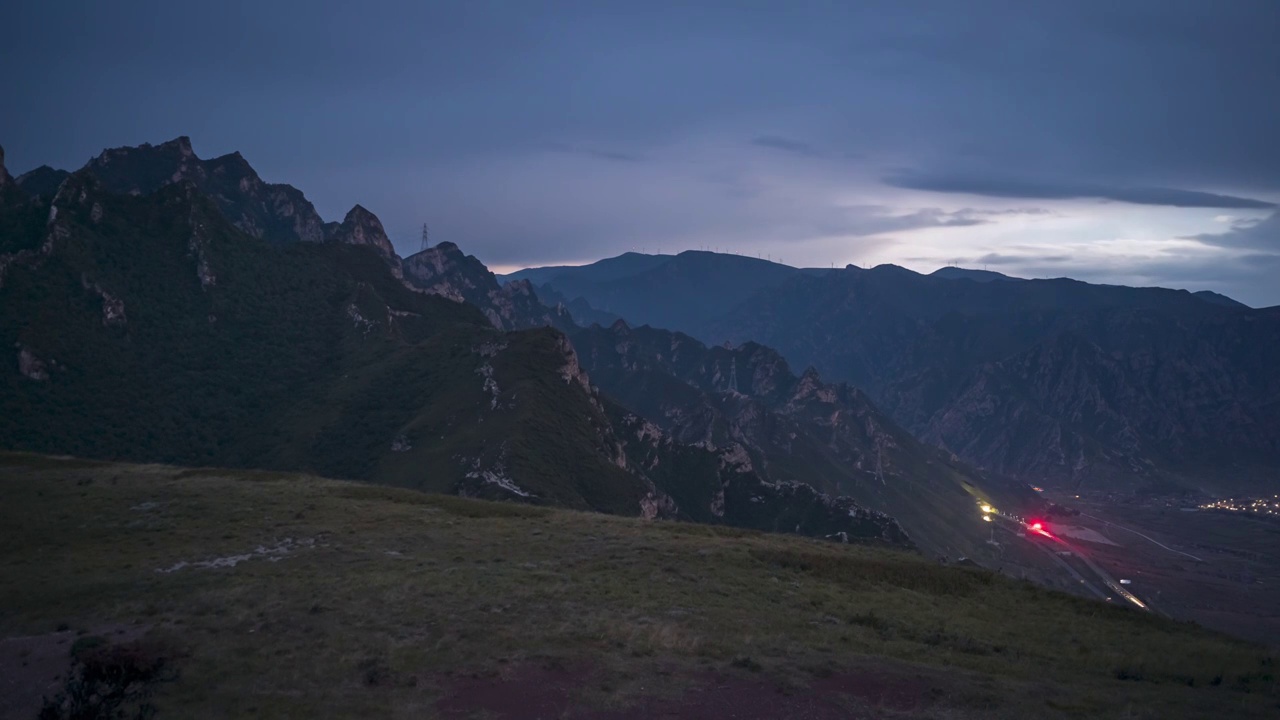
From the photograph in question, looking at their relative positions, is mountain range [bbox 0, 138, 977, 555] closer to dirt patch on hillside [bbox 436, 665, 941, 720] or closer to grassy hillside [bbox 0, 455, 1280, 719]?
grassy hillside [bbox 0, 455, 1280, 719]

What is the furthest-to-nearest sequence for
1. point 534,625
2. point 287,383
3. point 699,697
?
1. point 287,383
2. point 534,625
3. point 699,697

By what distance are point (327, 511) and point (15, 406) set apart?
7635cm

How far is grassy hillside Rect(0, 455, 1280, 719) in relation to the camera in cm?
1936

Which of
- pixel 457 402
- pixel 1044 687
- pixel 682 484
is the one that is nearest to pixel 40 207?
pixel 457 402

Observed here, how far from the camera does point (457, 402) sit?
113812 millimetres

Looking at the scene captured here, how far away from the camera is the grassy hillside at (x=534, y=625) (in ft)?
63.5

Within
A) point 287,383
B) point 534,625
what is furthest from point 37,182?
point 534,625

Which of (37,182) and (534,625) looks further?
(37,182)

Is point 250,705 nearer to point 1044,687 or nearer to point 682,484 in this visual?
point 1044,687

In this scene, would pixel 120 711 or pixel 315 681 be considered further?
pixel 315 681

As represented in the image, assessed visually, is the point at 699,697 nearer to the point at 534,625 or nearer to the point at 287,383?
the point at 534,625

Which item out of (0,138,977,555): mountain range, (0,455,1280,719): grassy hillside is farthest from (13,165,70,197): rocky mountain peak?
(0,455,1280,719): grassy hillside

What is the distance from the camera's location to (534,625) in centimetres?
2425

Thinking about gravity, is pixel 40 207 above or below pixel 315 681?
above
